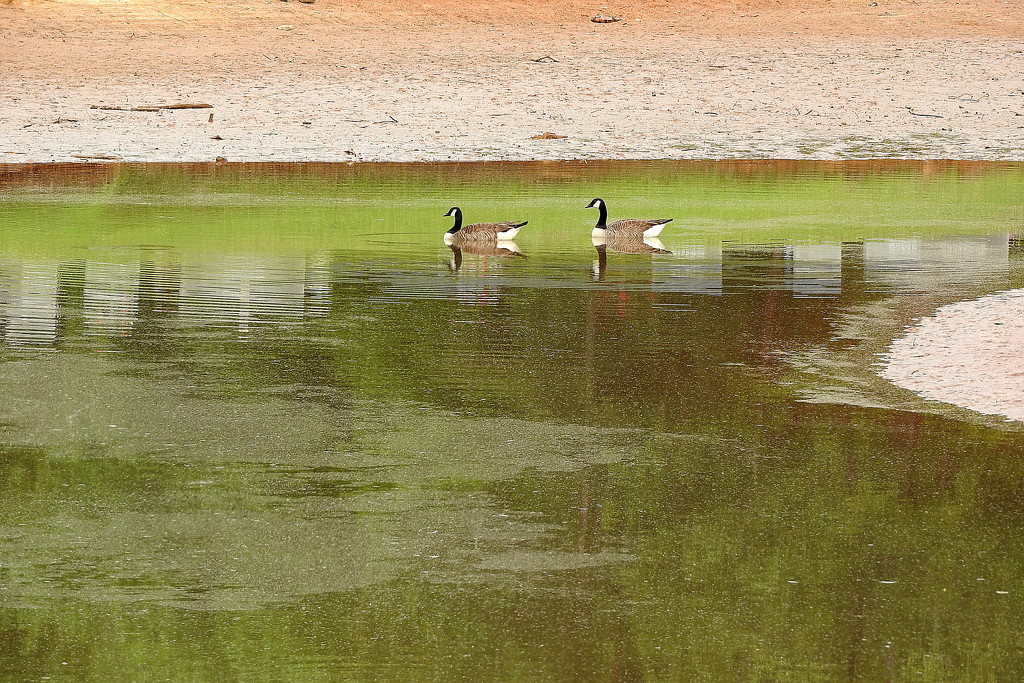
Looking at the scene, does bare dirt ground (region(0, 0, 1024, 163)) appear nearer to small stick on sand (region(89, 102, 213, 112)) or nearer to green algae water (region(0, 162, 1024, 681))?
small stick on sand (region(89, 102, 213, 112))

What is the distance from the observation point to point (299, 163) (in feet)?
72.2

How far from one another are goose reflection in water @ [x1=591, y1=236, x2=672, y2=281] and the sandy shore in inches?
143

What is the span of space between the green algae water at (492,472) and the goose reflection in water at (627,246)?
0.40 m

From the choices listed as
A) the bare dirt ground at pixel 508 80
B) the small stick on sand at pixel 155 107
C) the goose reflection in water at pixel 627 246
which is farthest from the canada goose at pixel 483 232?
the small stick on sand at pixel 155 107

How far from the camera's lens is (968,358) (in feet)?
30.0

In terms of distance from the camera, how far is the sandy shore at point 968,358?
8242 millimetres

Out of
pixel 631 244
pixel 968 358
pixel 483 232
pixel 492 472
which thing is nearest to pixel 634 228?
pixel 631 244

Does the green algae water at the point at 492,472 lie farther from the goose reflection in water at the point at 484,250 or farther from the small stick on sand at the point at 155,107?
the small stick on sand at the point at 155,107

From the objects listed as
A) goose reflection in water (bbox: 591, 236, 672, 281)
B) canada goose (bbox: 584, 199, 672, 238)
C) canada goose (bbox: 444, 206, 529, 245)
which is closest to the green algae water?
canada goose (bbox: 444, 206, 529, 245)

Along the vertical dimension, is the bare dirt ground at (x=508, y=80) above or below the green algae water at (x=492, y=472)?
above

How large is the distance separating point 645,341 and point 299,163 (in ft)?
42.3

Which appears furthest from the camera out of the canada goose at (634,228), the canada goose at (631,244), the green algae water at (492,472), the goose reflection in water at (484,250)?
the canada goose at (634,228)

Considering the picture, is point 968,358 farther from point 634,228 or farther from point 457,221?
point 457,221

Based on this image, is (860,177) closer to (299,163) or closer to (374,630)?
(299,163)
